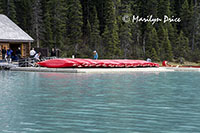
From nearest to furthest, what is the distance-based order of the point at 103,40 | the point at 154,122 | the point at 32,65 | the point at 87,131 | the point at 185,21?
the point at 87,131
the point at 154,122
the point at 32,65
the point at 103,40
the point at 185,21

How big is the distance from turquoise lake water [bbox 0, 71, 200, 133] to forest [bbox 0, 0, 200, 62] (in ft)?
153

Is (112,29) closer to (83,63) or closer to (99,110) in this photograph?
(83,63)

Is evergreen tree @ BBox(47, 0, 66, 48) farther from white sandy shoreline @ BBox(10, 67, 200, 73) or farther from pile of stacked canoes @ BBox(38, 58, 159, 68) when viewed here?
white sandy shoreline @ BBox(10, 67, 200, 73)

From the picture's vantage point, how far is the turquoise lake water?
9.94m

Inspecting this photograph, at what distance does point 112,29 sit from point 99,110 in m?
54.4

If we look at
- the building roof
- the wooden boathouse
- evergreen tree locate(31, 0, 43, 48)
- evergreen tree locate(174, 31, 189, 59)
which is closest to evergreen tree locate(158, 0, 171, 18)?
evergreen tree locate(174, 31, 189, 59)

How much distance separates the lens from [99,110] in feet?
41.4

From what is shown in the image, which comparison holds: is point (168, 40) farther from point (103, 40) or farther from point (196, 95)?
point (196, 95)

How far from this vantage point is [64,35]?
75.3 meters

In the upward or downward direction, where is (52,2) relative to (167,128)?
upward

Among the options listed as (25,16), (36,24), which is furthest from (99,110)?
(25,16)

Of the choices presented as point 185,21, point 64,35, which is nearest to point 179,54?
point 185,21

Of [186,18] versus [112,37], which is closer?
[112,37]

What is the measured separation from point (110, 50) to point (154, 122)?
54607mm
